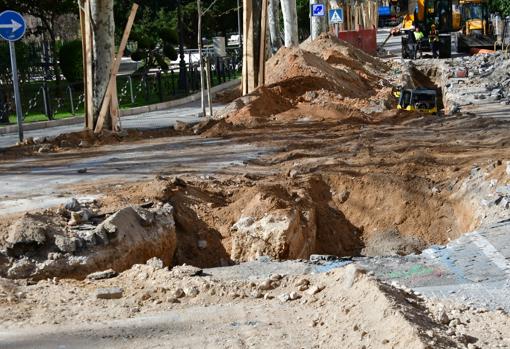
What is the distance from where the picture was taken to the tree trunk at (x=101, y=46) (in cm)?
1659

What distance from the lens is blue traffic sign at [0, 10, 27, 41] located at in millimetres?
15406

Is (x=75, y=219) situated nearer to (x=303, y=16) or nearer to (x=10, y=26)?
(x=10, y=26)

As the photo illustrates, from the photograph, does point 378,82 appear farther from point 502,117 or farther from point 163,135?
point 163,135

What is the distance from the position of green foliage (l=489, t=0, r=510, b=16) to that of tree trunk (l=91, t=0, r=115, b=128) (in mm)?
27351

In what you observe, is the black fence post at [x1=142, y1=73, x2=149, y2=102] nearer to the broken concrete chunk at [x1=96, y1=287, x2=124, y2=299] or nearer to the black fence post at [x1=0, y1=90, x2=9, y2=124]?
the black fence post at [x1=0, y1=90, x2=9, y2=124]

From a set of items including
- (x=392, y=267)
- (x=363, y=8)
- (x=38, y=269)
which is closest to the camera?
(x=392, y=267)

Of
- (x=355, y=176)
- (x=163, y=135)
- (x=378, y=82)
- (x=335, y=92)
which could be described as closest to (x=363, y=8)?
(x=378, y=82)

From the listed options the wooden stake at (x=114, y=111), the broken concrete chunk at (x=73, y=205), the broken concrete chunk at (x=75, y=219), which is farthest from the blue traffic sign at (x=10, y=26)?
the broken concrete chunk at (x=75, y=219)

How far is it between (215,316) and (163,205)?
3828 mm

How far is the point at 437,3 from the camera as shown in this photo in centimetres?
3900

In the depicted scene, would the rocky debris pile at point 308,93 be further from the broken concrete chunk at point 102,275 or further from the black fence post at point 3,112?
the broken concrete chunk at point 102,275

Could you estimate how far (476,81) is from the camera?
1035 inches

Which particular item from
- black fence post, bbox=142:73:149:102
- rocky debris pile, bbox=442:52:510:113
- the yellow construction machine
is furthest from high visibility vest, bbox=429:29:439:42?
the yellow construction machine

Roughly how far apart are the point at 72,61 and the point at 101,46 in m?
13.1
